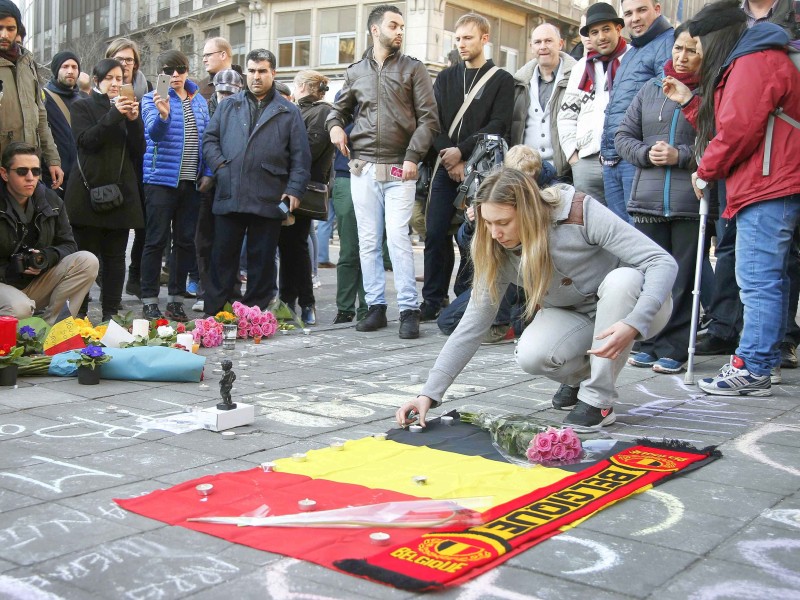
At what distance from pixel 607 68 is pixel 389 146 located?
165 cm

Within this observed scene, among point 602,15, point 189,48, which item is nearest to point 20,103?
point 602,15

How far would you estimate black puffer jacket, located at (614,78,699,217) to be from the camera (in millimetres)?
5543

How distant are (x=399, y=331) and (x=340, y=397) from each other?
7.27 ft

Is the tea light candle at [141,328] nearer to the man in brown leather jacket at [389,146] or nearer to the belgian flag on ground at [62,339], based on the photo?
the belgian flag on ground at [62,339]

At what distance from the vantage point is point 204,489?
3.06m

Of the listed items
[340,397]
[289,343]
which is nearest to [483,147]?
[289,343]

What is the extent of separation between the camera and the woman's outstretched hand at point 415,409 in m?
3.93

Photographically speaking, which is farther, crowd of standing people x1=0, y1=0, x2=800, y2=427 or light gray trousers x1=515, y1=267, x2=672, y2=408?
crowd of standing people x1=0, y1=0, x2=800, y2=427

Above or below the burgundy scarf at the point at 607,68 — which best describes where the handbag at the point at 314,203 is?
below

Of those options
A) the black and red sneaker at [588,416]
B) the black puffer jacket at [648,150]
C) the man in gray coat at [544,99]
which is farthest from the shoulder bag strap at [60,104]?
the black and red sneaker at [588,416]

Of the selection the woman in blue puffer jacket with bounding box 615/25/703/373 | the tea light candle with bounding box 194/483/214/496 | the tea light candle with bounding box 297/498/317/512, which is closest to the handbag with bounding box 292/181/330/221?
the woman in blue puffer jacket with bounding box 615/25/703/373

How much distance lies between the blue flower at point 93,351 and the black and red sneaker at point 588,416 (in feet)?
8.06

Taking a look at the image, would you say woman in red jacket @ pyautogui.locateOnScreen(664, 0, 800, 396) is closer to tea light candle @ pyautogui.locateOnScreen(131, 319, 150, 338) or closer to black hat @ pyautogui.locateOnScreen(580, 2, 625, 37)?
black hat @ pyautogui.locateOnScreen(580, 2, 625, 37)

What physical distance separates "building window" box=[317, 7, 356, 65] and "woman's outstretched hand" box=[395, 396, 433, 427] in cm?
2745
